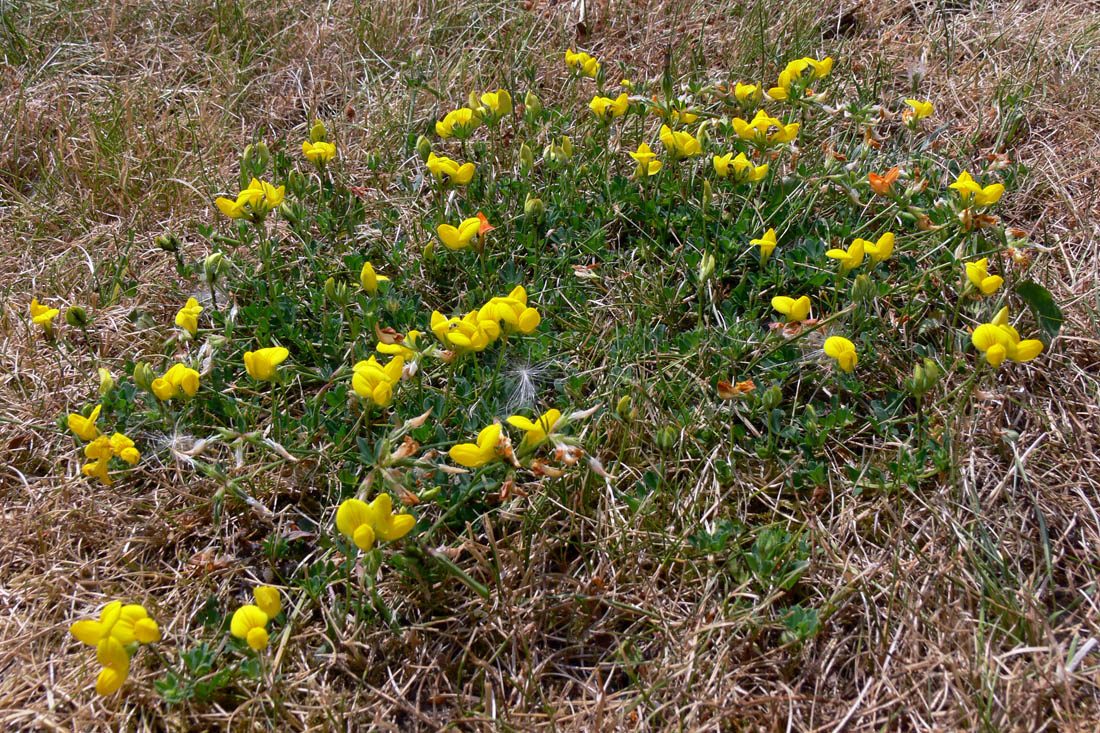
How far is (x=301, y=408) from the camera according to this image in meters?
2.69

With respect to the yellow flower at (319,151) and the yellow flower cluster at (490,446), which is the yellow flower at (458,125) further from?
the yellow flower cluster at (490,446)

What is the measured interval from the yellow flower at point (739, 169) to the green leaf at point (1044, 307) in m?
0.93

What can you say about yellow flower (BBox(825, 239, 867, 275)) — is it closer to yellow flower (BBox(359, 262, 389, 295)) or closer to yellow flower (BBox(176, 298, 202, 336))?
yellow flower (BBox(359, 262, 389, 295))

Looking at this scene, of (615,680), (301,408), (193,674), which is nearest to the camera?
(193,674)

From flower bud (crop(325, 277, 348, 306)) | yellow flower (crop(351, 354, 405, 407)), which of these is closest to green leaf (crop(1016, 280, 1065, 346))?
yellow flower (crop(351, 354, 405, 407))

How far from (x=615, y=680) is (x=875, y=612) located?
2.16ft

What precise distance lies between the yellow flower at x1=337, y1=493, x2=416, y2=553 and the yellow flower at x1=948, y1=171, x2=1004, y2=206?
207 cm

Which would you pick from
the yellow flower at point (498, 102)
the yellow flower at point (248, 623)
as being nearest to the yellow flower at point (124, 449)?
the yellow flower at point (248, 623)

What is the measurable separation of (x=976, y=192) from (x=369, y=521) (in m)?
2.18

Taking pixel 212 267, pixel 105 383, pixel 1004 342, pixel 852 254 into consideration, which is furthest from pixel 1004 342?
pixel 105 383

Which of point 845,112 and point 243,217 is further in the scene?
point 845,112

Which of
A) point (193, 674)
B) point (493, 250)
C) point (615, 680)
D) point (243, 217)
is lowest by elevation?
point (615, 680)

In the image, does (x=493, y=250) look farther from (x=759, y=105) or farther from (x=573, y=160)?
(x=759, y=105)

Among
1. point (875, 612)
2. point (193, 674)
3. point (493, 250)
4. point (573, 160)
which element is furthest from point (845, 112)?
point (193, 674)
